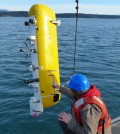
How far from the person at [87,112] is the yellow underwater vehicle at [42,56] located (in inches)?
67.8

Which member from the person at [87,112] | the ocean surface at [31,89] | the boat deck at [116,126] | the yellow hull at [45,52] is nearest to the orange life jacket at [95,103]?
the person at [87,112]

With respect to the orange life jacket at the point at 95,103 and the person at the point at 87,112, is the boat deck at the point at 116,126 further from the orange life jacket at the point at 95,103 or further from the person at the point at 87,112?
the orange life jacket at the point at 95,103

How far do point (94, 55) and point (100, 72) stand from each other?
7.11 metres

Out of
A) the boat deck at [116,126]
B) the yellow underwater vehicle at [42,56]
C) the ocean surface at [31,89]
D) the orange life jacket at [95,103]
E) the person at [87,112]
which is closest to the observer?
the person at [87,112]

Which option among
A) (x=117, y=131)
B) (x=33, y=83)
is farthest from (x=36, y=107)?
(x=117, y=131)

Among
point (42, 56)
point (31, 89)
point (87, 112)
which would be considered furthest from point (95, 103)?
point (31, 89)

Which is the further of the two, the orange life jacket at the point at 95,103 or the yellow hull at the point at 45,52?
the yellow hull at the point at 45,52

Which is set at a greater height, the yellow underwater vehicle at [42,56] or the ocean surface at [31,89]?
the yellow underwater vehicle at [42,56]

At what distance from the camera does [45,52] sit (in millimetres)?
7109

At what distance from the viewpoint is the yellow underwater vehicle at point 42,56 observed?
7.06 meters

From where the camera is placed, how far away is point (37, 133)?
9453 mm

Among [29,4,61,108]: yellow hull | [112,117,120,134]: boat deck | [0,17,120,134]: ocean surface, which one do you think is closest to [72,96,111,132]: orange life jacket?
[29,4,61,108]: yellow hull

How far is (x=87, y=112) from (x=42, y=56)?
2612 mm

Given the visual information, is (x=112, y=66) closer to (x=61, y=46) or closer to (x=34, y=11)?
(x=61, y=46)
